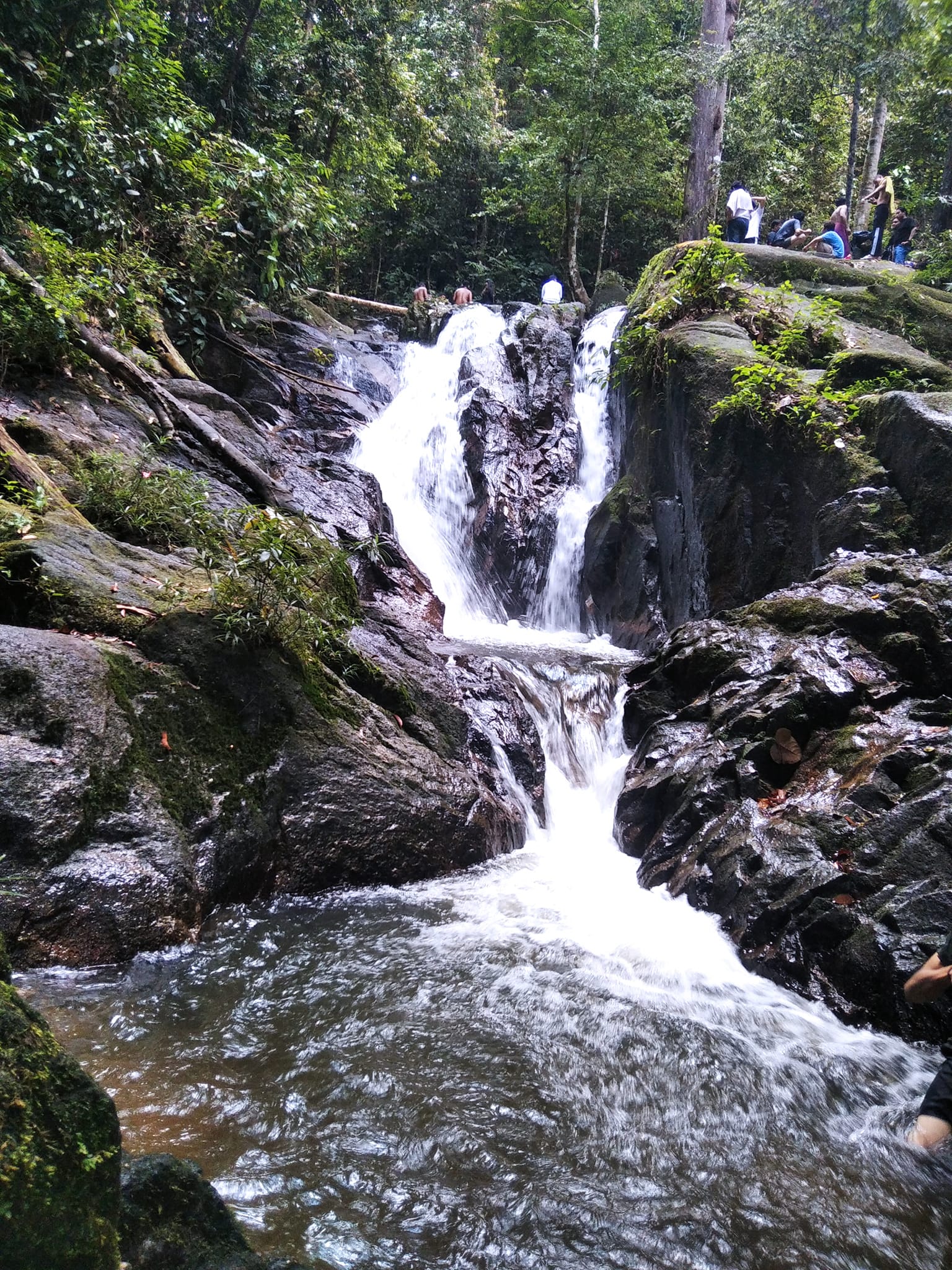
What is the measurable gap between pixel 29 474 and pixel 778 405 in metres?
7.52

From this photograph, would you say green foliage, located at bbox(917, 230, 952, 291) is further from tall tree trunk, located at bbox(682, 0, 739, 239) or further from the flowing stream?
the flowing stream

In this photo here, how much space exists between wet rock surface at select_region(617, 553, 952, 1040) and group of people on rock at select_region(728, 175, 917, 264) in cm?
1010

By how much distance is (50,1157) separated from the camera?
4.37ft

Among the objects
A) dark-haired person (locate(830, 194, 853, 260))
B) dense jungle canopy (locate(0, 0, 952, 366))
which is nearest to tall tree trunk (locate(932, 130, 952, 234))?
dense jungle canopy (locate(0, 0, 952, 366))

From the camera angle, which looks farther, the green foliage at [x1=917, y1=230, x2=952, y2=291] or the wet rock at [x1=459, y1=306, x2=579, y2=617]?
the wet rock at [x1=459, y1=306, x2=579, y2=617]

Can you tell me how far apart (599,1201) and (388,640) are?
202 inches

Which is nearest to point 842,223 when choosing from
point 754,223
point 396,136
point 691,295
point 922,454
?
point 754,223

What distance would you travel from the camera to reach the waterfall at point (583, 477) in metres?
12.6

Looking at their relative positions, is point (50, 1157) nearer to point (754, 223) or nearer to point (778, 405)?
point (778, 405)

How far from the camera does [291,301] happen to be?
15766 mm

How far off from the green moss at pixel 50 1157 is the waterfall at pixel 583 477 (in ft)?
36.8

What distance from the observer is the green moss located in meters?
1.25

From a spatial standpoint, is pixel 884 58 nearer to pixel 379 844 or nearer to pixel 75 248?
pixel 75 248

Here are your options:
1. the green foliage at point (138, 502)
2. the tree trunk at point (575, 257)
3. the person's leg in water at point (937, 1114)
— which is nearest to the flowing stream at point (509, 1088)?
the person's leg in water at point (937, 1114)
